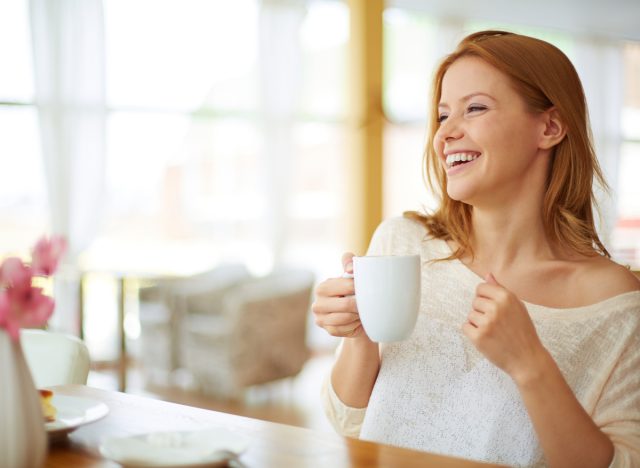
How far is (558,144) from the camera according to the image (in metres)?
1.47

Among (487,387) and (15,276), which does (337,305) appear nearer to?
(487,387)

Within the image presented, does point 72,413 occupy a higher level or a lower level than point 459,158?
lower

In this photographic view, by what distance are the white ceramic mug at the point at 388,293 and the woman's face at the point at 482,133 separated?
0.38 m

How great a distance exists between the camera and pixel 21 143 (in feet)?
A: 18.1

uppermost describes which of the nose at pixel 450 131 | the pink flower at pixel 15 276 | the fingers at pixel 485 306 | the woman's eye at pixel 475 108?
the woman's eye at pixel 475 108

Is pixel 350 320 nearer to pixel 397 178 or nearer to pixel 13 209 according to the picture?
pixel 13 209

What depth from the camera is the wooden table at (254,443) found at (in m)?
0.89

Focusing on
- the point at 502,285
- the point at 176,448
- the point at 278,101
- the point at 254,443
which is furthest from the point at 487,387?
the point at 278,101

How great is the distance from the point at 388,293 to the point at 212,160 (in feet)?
17.2

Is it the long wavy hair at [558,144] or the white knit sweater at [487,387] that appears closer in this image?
the white knit sweater at [487,387]

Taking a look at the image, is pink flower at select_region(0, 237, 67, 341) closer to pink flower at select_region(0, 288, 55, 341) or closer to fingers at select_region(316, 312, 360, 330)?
pink flower at select_region(0, 288, 55, 341)

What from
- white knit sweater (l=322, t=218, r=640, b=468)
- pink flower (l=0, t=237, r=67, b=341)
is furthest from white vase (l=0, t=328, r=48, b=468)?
white knit sweater (l=322, t=218, r=640, b=468)

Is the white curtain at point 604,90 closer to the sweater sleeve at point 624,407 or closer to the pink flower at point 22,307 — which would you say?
the sweater sleeve at point 624,407

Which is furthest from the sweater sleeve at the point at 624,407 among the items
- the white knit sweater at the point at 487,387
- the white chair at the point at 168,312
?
the white chair at the point at 168,312
